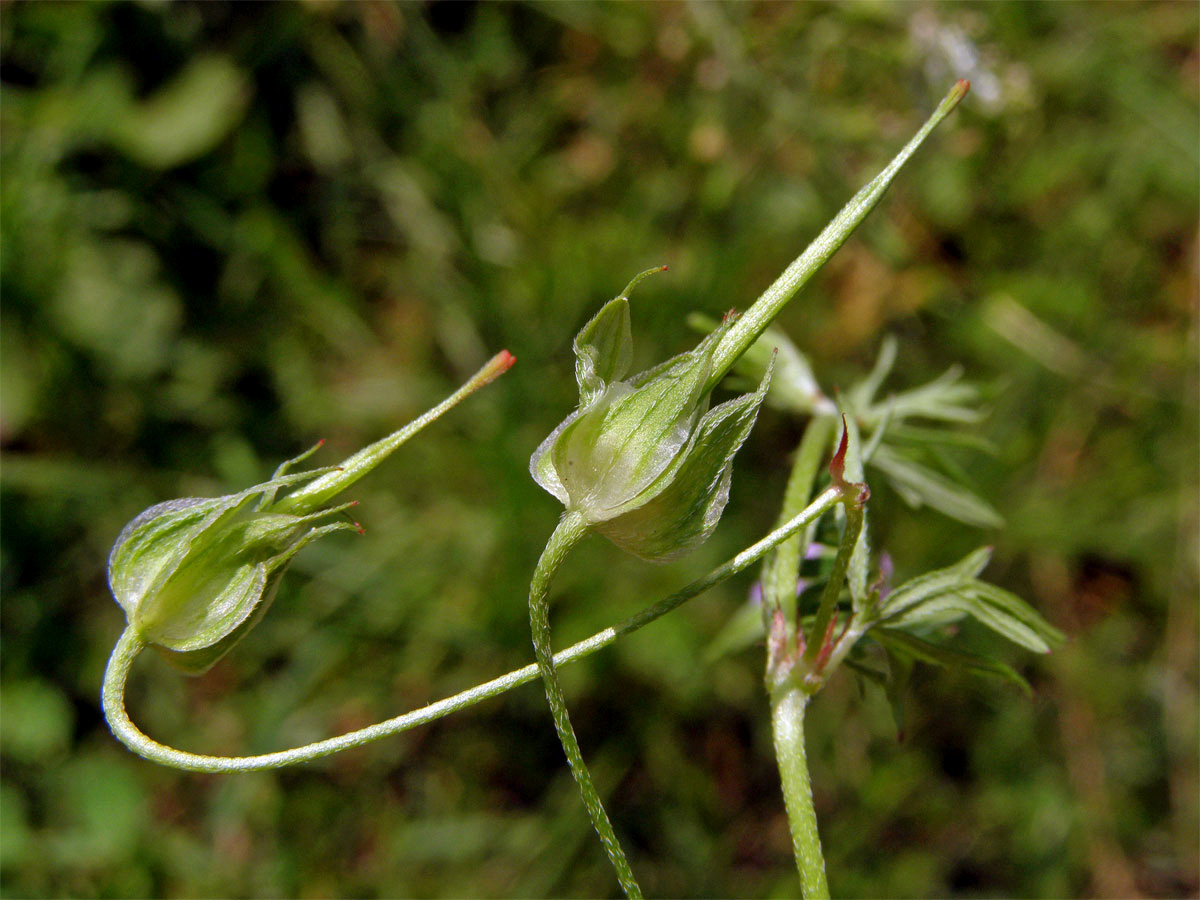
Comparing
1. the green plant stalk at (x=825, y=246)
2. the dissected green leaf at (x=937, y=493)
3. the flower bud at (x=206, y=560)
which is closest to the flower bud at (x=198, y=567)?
the flower bud at (x=206, y=560)

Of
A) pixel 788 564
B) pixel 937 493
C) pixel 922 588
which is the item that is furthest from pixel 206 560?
pixel 937 493

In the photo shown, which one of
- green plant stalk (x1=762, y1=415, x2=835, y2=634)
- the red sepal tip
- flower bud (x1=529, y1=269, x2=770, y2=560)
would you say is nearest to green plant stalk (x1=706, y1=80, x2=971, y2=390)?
flower bud (x1=529, y1=269, x2=770, y2=560)

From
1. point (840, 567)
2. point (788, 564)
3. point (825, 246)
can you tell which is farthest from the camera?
point (788, 564)

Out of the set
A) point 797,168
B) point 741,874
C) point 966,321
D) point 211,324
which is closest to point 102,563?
point 211,324

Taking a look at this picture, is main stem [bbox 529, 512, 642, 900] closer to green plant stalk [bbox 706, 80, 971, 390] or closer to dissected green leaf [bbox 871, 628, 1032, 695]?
green plant stalk [bbox 706, 80, 971, 390]

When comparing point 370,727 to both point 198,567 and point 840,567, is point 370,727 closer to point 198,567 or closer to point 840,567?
point 198,567

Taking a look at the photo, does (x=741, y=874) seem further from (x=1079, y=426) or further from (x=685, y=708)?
(x=1079, y=426)
